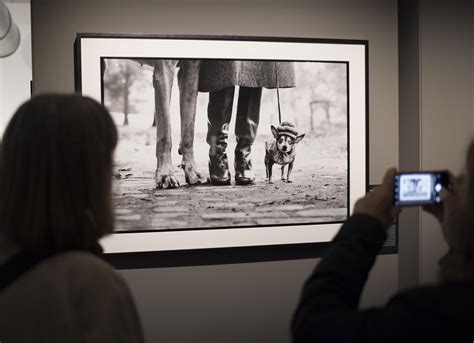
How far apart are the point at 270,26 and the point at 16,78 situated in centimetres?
113

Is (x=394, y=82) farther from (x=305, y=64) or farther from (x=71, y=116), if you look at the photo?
(x=71, y=116)

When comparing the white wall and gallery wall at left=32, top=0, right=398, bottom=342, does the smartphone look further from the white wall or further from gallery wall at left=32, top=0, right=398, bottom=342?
the white wall

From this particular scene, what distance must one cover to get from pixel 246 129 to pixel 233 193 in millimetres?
293

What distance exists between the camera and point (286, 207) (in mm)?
2314

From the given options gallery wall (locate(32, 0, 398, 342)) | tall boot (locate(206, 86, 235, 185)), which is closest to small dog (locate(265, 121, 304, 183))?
tall boot (locate(206, 86, 235, 185))

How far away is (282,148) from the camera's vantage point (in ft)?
7.55

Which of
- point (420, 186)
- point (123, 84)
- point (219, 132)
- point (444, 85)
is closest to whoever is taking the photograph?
point (420, 186)

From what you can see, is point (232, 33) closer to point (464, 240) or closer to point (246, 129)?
point (246, 129)

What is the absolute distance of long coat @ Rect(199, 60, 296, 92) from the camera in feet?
7.25

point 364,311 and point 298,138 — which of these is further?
point 298,138

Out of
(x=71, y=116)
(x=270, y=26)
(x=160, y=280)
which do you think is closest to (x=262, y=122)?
(x=270, y=26)

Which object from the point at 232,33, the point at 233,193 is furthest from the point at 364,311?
the point at 232,33

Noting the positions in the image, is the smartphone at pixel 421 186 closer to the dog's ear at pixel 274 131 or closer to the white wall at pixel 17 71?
the dog's ear at pixel 274 131

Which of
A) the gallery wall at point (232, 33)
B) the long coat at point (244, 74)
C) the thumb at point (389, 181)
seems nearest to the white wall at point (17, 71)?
the gallery wall at point (232, 33)
